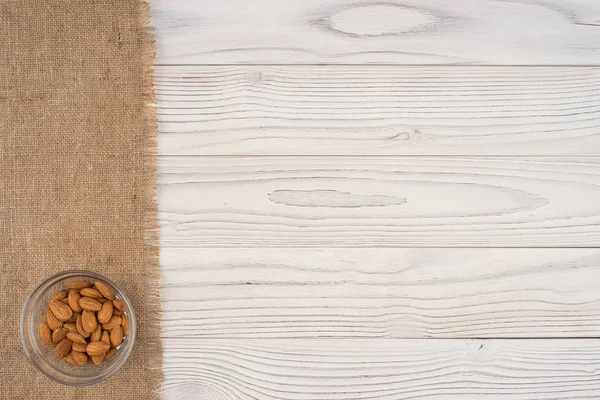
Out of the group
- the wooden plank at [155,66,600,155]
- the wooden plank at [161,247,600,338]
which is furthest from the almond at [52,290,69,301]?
the wooden plank at [155,66,600,155]

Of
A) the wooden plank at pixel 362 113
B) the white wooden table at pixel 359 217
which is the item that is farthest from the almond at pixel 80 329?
the wooden plank at pixel 362 113

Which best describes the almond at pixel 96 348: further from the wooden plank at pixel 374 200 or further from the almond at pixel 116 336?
the wooden plank at pixel 374 200

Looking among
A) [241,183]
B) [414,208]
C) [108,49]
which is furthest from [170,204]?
[414,208]

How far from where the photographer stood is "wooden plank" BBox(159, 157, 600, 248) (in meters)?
0.80

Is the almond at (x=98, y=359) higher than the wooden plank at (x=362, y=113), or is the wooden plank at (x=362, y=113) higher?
the wooden plank at (x=362, y=113)

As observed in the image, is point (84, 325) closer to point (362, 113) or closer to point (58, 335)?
point (58, 335)

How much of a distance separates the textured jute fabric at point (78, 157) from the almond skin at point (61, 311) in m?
0.06

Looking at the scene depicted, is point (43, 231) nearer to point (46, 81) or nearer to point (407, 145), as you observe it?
point (46, 81)

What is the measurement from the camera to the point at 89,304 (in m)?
0.74

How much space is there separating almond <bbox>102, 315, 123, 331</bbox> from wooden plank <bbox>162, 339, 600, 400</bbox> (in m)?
0.08

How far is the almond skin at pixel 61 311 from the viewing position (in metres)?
0.74

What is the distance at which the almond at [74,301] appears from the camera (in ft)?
2.45

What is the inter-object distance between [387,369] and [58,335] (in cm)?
45

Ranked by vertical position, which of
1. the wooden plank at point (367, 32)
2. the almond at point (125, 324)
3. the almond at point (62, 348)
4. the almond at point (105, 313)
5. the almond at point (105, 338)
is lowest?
the almond at point (62, 348)
